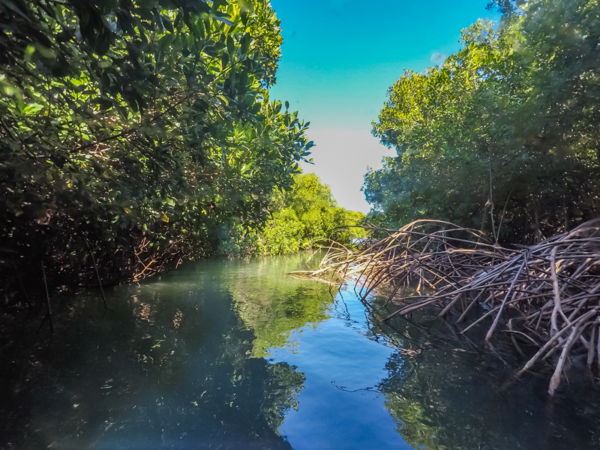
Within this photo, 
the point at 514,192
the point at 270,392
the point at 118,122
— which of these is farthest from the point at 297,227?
the point at 270,392

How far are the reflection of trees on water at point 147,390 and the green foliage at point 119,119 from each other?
3.64 ft

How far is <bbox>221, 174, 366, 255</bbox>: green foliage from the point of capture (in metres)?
12.4

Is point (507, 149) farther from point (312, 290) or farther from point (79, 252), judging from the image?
point (79, 252)

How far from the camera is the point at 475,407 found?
1.66 meters

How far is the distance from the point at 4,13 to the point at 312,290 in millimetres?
4763

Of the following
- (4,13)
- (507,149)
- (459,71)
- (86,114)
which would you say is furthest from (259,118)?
(459,71)

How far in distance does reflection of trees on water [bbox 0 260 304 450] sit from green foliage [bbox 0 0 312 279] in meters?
1.11

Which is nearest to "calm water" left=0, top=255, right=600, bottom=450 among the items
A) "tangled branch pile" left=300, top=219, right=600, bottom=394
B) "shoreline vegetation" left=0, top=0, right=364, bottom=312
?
"tangled branch pile" left=300, top=219, right=600, bottom=394

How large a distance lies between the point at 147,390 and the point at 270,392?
2.34 ft

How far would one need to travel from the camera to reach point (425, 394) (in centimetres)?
181

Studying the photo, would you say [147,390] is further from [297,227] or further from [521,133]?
[297,227]

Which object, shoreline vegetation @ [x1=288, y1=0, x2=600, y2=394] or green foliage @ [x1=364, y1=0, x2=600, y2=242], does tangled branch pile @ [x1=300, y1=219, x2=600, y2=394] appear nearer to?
shoreline vegetation @ [x1=288, y1=0, x2=600, y2=394]

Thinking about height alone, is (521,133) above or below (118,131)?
above

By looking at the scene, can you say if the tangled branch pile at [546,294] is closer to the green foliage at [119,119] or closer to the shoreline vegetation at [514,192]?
the shoreline vegetation at [514,192]
